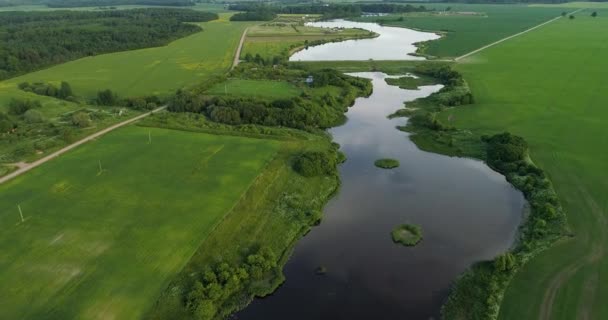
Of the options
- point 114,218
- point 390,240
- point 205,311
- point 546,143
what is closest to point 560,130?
point 546,143

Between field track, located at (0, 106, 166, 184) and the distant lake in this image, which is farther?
the distant lake

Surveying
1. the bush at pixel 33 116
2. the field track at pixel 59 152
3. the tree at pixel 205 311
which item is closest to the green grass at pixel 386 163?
the tree at pixel 205 311

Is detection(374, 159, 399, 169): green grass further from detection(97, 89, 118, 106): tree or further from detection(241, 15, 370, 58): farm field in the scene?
detection(241, 15, 370, 58): farm field

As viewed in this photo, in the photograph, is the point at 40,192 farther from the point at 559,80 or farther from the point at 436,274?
the point at 559,80

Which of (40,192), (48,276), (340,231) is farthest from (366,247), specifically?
(40,192)

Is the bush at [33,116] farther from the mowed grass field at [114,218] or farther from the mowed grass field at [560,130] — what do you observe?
the mowed grass field at [560,130]

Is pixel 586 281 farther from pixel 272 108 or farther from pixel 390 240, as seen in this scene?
pixel 272 108

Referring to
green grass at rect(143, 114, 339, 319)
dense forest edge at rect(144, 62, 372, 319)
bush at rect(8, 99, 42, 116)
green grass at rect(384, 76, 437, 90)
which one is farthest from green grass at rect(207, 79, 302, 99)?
bush at rect(8, 99, 42, 116)
